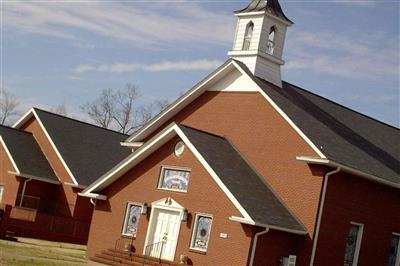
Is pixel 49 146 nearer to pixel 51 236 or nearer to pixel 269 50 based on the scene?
pixel 51 236

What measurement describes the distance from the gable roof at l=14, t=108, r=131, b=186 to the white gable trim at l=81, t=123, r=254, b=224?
11.3 meters

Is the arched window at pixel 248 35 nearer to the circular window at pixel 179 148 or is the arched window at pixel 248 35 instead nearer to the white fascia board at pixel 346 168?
the circular window at pixel 179 148

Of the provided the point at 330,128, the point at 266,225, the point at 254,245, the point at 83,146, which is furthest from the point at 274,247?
the point at 83,146

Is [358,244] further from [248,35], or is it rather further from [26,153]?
[26,153]

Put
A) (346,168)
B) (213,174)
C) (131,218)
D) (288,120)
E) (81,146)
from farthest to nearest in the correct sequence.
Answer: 1. (81,146)
2. (131,218)
3. (288,120)
4. (346,168)
5. (213,174)

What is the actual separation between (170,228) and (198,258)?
2.08 metres

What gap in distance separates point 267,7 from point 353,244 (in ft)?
36.3

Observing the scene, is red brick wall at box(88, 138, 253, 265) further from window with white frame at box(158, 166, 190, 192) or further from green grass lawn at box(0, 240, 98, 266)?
green grass lawn at box(0, 240, 98, 266)

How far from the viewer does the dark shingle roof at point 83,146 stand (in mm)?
44250

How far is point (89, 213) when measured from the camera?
42812 millimetres

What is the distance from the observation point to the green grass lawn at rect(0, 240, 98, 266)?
24.0 metres

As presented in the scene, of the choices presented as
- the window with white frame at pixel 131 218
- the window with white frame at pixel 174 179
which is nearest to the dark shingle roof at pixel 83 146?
the window with white frame at pixel 131 218

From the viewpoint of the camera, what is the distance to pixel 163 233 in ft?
97.0

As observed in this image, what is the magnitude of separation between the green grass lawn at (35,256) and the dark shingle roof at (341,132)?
1013 centimetres
